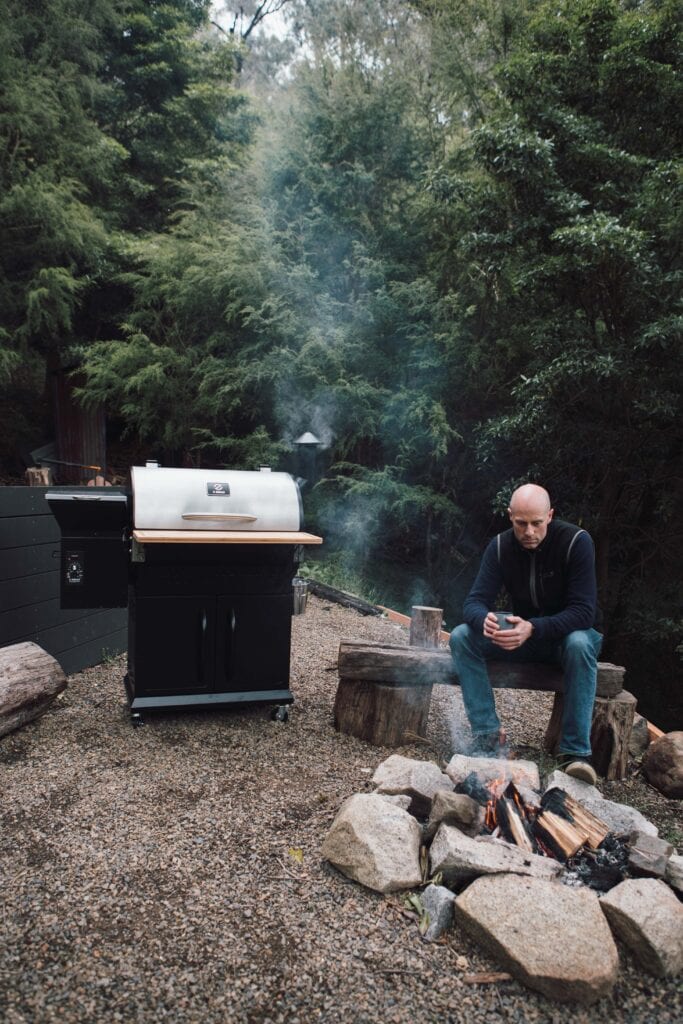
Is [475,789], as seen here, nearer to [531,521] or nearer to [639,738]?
[531,521]

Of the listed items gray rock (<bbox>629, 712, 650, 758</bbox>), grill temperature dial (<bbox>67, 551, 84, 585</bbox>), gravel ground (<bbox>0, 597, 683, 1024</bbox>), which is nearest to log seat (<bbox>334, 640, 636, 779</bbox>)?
gravel ground (<bbox>0, 597, 683, 1024</bbox>)

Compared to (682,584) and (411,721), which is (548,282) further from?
(411,721)

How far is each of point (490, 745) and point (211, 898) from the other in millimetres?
1477

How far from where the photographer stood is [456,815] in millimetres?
2320

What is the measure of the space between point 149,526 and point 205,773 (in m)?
1.12

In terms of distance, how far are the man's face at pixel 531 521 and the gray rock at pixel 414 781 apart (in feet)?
3.49

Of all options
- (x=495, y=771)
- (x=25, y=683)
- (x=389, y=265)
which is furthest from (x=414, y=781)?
(x=389, y=265)

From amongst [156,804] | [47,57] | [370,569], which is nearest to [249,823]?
[156,804]

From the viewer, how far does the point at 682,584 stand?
691cm

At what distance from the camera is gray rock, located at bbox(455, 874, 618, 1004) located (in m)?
1.71

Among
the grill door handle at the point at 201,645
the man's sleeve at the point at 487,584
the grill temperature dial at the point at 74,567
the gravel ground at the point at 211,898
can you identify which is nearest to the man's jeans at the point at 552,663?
the man's sleeve at the point at 487,584

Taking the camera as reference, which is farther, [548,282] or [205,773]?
[548,282]

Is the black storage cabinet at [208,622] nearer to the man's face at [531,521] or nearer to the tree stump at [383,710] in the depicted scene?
the tree stump at [383,710]

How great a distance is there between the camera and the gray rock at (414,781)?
2.47 metres
